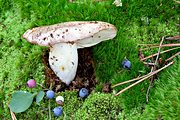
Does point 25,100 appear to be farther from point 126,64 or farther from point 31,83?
point 126,64

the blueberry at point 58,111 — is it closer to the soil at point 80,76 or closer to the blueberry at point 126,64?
the soil at point 80,76

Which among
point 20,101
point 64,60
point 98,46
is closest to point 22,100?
point 20,101

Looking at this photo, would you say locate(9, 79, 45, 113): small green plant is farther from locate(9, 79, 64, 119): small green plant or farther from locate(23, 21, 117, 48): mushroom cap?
locate(23, 21, 117, 48): mushroom cap

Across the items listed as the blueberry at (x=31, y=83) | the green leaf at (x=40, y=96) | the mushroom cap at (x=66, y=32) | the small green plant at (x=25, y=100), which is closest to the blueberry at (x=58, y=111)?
the small green plant at (x=25, y=100)

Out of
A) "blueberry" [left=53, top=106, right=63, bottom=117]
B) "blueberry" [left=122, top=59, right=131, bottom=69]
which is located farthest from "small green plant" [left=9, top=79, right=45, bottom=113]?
"blueberry" [left=122, top=59, right=131, bottom=69]

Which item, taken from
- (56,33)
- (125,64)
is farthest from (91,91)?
(56,33)
